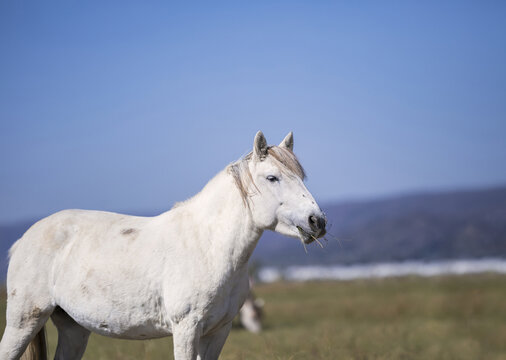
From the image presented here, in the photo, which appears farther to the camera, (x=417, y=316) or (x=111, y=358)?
(x=417, y=316)

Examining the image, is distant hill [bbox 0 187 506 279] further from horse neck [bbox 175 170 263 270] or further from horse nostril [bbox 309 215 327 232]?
horse nostril [bbox 309 215 327 232]

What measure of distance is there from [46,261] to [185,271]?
153 centimetres

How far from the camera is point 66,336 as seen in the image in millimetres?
5359

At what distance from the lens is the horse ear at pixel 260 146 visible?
177 inches

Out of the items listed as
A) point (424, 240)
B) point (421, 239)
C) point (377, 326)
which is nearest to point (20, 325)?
point (377, 326)

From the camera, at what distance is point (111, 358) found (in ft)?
24.6

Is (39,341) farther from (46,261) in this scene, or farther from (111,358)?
(111,358)

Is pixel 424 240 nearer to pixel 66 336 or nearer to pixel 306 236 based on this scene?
pixel 66 336

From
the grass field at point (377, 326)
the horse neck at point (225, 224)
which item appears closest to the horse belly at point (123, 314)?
the horse neck at point (225, 224)

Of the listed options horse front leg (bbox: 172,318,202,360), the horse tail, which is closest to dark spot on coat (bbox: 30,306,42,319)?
the horse tail

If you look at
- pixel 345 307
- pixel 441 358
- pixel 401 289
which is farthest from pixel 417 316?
pixel 441 358

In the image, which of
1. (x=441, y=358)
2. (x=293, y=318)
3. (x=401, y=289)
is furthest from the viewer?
(x=401, y=289)

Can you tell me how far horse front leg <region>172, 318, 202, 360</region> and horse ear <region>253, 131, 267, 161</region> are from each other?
1.50m

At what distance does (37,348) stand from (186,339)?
7.08 ft
